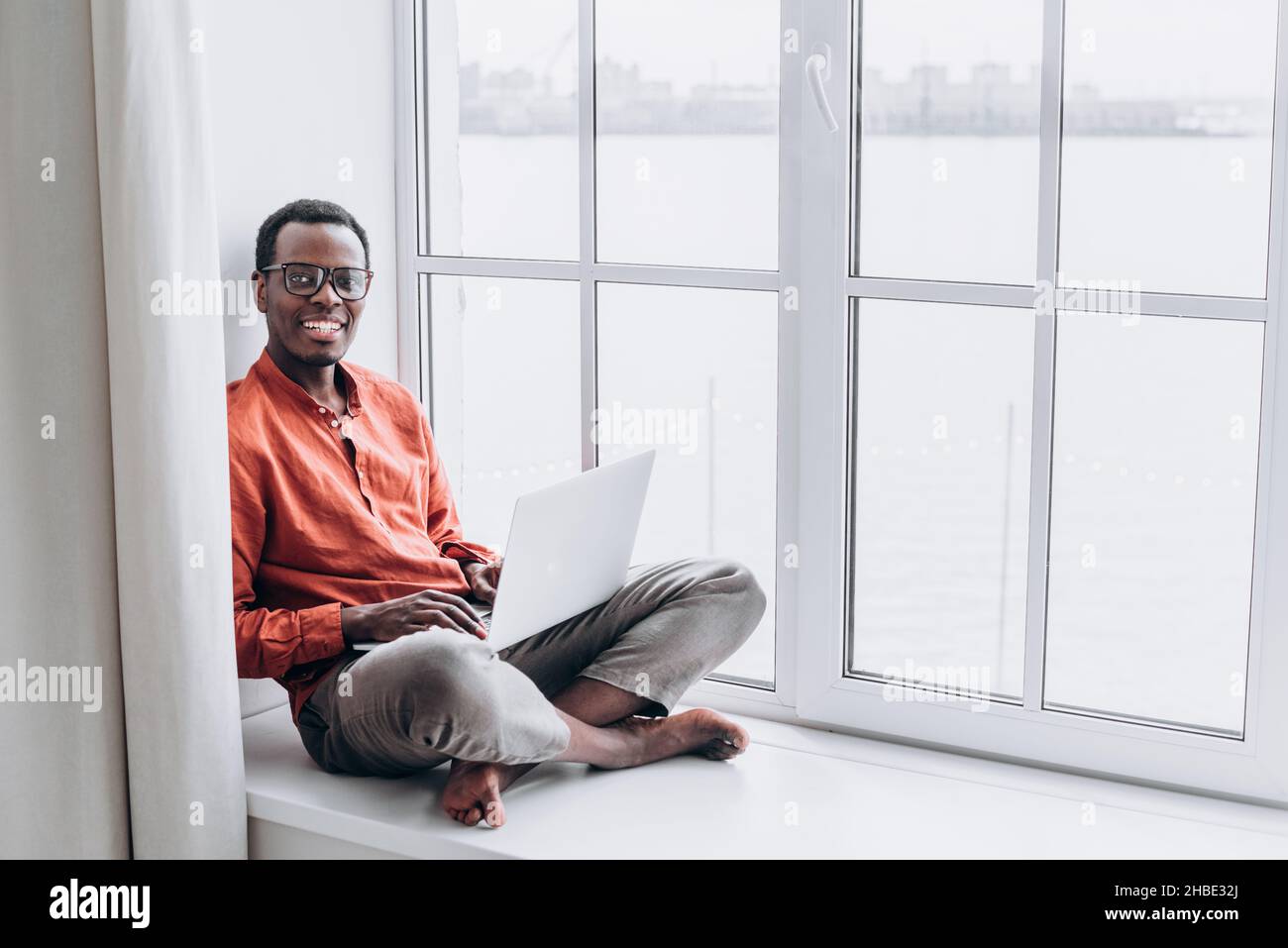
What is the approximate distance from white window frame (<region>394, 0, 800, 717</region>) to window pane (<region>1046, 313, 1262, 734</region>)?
36cm

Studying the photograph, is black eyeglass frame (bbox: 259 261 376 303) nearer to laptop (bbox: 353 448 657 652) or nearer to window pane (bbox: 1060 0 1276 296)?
laptop (bbox: 353 448 657 652)

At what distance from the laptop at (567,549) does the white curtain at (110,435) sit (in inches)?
9.9

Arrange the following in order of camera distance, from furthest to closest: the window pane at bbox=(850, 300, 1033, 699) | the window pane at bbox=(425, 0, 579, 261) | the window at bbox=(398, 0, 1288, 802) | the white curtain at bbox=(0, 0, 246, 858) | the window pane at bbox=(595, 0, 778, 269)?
1. the window pane at bbox=(425, 0, 579, 261)
2. the window pane at bbox=(595, 0, 778, 269)
3. the window pane at bbox=(850, 300, 1033, 699)
4. the window at bbox=(398, 0, 1288, 802)
5. the white curtain at bbox=(0, 0, 246, 858)

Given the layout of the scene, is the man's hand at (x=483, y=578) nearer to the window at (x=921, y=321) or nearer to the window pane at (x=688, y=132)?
the window at (x=921, y=321)

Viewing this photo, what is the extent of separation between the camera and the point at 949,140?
1.75 metres

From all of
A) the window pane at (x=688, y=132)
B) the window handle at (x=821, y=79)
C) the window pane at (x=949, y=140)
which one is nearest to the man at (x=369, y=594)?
the window pane at (x=688, y=132)

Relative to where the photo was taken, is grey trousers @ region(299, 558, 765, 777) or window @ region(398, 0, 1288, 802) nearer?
grey trousers @ region(299, 558, 765, 777)

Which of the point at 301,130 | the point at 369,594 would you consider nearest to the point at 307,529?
the point at 369,594

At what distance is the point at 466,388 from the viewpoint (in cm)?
219

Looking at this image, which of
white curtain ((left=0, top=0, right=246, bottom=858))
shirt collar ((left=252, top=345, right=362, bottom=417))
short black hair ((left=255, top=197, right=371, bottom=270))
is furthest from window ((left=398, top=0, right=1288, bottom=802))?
white curtain ((left=0, top=0, right=246, bottom=858))

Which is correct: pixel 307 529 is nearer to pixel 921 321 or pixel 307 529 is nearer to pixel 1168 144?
pixel 921 321

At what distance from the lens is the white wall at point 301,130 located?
188 centimetres

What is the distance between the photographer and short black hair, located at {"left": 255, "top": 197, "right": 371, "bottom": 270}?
1835 millimetres
